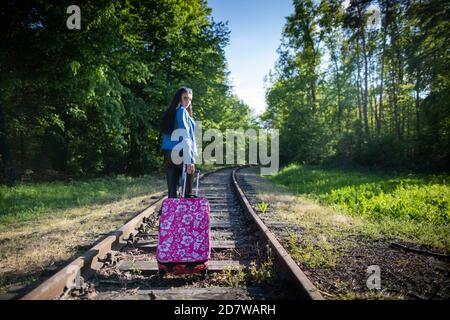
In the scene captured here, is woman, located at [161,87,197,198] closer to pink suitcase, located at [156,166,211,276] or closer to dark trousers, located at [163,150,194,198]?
dark trousers, located at [163,150,194,198]

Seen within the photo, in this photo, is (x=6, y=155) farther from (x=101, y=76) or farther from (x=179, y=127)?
(x=179, y=127)

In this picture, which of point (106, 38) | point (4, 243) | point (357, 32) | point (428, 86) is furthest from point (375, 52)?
point (4, 243)

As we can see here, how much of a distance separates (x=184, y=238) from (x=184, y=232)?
74mm

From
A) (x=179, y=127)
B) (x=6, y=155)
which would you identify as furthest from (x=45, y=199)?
(x=179, y=127)

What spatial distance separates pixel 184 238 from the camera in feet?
11.8

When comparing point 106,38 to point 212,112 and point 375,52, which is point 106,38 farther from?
point 375,52

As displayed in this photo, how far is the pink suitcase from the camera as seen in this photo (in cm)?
340

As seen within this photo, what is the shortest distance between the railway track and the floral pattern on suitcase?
10.8 inches

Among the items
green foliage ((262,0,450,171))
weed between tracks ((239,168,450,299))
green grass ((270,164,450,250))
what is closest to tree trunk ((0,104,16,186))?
weed between tracks ((239,168,450,299))

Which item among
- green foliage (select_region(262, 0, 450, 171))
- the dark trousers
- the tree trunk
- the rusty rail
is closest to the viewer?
the rusty rail

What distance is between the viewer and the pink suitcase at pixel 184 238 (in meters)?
3.40

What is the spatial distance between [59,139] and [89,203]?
11746 mm

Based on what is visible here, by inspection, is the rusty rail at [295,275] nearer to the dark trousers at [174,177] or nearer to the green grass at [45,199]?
the dark trousers at [174,177]

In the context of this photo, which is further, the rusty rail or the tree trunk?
the tree trunk
